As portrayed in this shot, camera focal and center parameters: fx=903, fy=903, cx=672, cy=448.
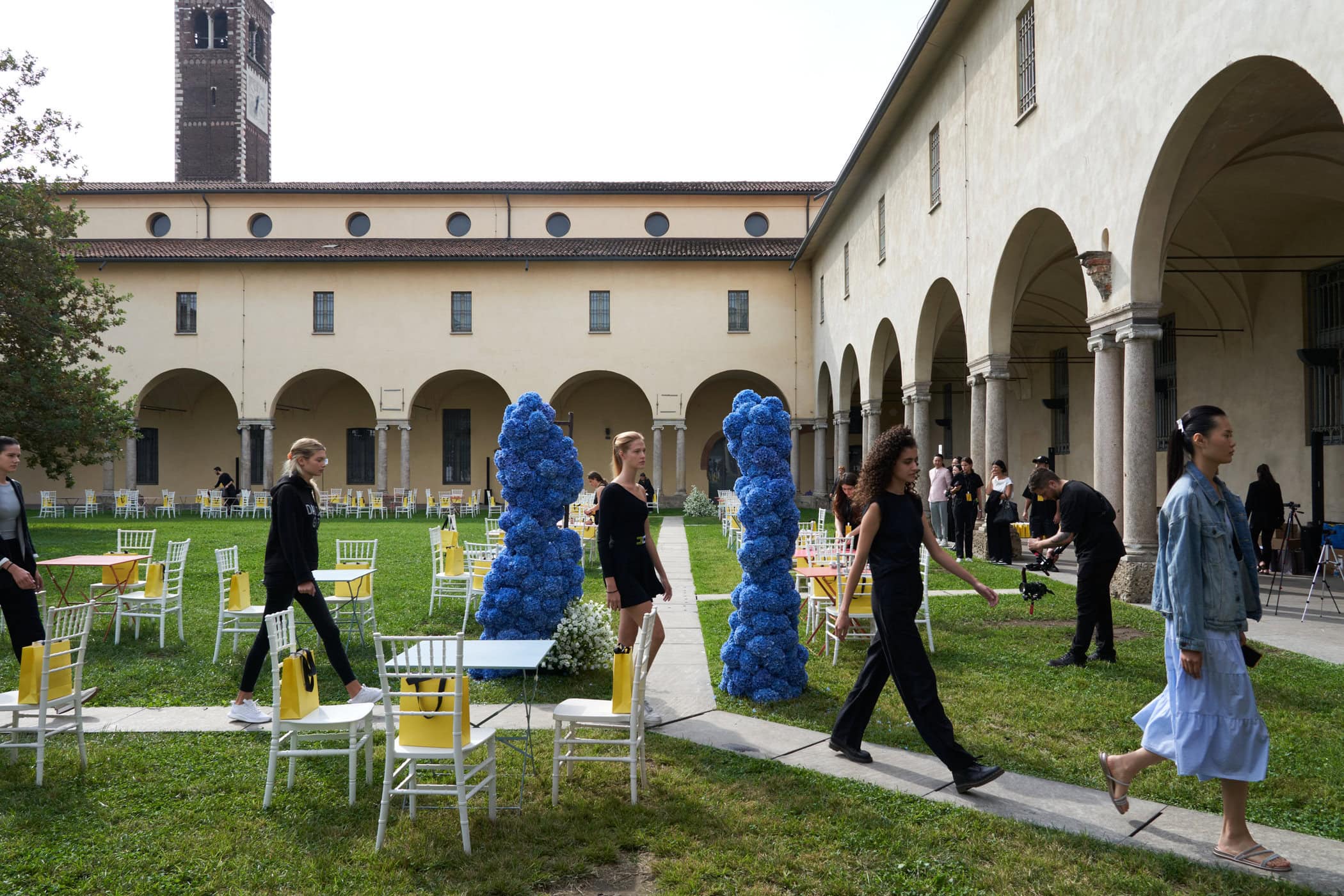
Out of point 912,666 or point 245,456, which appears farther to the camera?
point 245,456

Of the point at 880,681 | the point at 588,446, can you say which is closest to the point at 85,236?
the point at 588,446

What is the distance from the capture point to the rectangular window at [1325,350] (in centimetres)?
1336

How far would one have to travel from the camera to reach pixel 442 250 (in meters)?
29.6

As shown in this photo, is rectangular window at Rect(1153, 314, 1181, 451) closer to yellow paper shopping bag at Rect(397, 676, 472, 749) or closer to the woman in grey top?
yellow paper shopping bag at Rect(397, 676, 472, 749)

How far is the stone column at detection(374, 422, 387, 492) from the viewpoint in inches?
1138

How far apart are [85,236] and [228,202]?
5341mm

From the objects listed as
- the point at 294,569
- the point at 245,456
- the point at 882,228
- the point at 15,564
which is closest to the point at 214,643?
the point at 15,564

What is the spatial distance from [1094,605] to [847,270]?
17642mm

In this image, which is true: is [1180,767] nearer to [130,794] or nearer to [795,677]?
[795,677]

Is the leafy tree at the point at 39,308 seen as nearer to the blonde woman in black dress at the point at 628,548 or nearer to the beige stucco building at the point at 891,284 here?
the beige stucco building at the point at 891,284

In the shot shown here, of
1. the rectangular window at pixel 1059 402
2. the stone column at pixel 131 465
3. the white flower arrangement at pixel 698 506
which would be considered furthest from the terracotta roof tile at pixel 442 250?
the rectangular window at pixel 1059 402

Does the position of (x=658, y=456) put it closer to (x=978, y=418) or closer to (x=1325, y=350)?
(x=978, y=418)

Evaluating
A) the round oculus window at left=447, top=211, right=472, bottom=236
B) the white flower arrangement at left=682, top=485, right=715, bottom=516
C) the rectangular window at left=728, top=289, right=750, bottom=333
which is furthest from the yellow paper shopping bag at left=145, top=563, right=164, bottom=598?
the round oculus window at left=447, top=211, right=472, bottom=236

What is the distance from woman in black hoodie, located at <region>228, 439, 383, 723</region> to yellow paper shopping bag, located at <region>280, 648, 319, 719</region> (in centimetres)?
98
